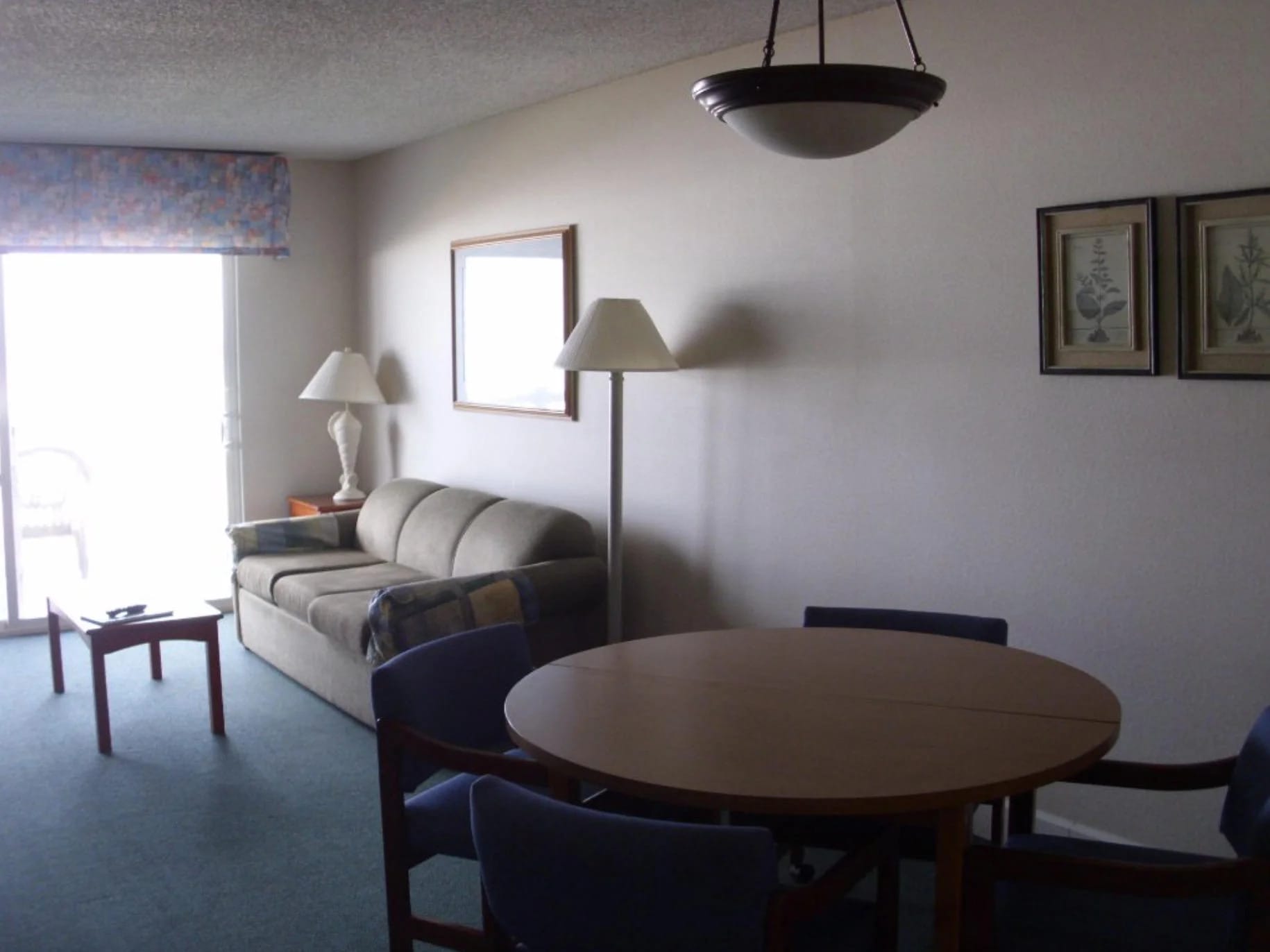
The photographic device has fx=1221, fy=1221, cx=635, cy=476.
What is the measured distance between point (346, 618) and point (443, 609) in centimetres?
59

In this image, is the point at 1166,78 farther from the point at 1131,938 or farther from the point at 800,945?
the point at 800,945

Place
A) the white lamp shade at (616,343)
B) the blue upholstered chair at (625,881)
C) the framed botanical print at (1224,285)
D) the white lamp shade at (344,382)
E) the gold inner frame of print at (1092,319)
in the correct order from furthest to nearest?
the white lamp shade at (344,382) < the white lamp shade at (616,343) < the gold inner frame of print at (1092,319) < the framed botanical print at (1224,285) < the blue upholstered chair at (625,881)

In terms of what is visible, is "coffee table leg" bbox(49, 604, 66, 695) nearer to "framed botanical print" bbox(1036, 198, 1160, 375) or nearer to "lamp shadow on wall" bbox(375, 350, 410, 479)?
"lamp shadow on wall" bbox(375, 350, 410, 479)

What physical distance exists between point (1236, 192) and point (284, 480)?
202 inches

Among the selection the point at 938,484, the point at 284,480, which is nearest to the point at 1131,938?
the point at 938,484

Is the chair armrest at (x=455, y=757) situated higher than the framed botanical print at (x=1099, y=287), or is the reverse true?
the framed botanical print at (x=1099, y=287)

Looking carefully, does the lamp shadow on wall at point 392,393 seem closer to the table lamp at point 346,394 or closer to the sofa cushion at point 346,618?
the table lamp at point 346,394

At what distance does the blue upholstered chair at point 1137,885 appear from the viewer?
177 centimetres

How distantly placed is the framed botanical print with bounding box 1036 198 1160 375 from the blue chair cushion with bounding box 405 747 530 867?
1.72 metres

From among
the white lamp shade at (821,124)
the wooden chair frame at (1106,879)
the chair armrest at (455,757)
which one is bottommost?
the wooden chair frame at (1106,879)

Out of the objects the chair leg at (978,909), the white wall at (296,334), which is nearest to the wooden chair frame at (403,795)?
the chair leg at (978,909)

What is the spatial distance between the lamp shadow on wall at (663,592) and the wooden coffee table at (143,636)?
152 centimetres

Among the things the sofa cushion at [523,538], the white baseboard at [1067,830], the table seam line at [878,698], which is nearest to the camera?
the table seam line at [878,698]

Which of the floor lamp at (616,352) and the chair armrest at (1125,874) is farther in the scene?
the floor lamp at (616,352)
